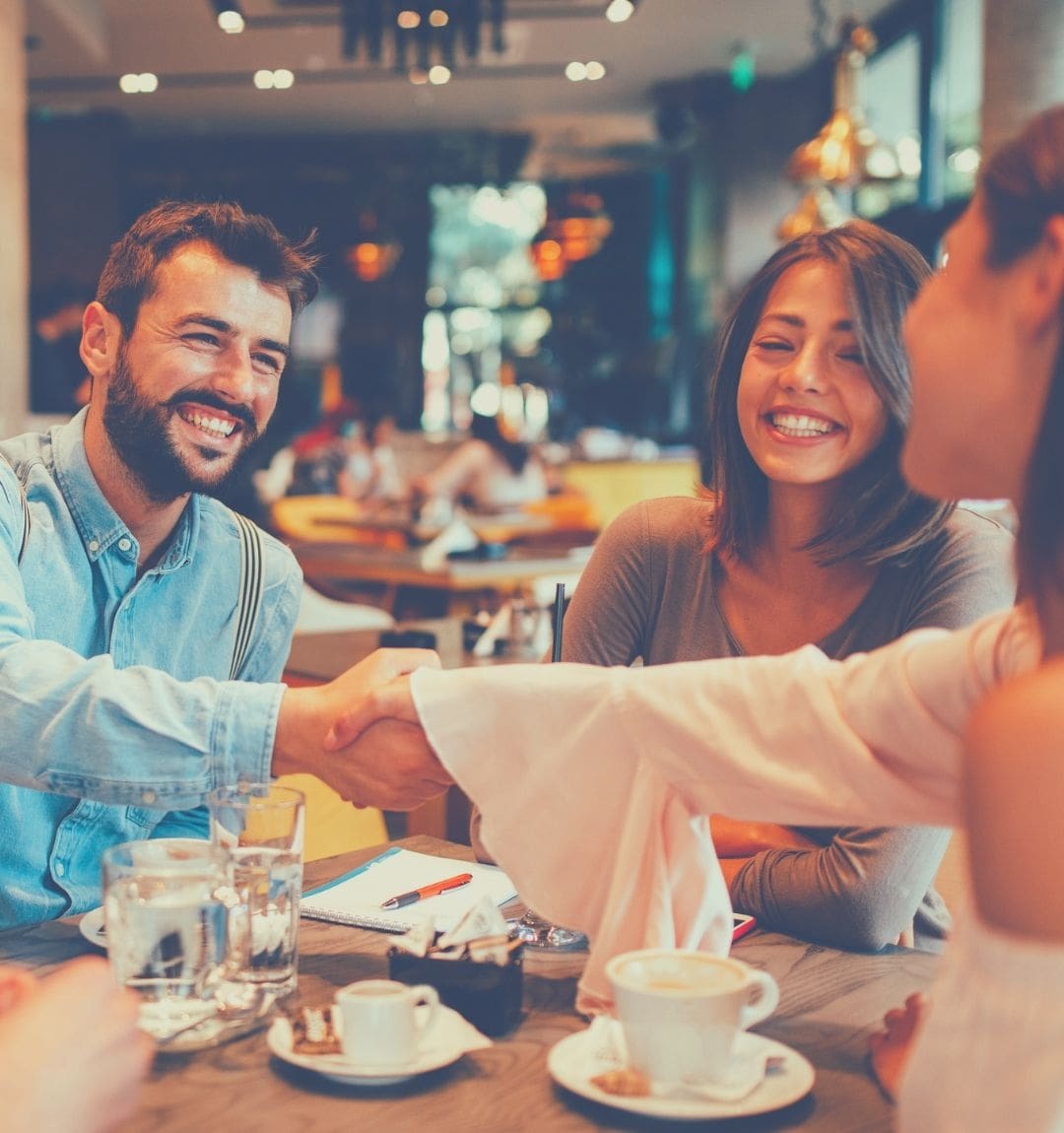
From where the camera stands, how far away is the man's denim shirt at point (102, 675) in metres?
1.37

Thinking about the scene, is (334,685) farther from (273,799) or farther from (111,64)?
(111,64)

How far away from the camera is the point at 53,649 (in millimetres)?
1446

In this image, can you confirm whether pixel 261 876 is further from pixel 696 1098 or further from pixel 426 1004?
pixel 696 1098

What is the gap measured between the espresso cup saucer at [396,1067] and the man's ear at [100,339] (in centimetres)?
119

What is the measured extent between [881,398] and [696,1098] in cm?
109

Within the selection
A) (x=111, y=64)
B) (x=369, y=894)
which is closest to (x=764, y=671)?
(x=369, y=894)

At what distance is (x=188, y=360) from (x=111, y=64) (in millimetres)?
9353

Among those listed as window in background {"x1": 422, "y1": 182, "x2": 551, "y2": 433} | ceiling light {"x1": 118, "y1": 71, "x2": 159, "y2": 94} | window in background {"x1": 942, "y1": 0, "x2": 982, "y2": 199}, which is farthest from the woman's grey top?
window in background {"x1": 422, "y1": 182, "x2": 551, "y2": 433}

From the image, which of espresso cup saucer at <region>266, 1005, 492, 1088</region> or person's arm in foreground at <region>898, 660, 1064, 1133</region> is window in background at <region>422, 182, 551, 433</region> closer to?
espresso cup saucer at <region>266, 1005, 492, 1088</region>

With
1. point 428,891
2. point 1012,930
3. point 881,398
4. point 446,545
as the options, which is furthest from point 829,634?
point 446,545

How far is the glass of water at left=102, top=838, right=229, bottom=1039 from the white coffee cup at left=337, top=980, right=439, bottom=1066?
0.46 feet

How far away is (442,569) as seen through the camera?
4.80 metres

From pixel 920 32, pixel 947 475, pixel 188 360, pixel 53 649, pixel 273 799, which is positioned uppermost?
pixel 920 32

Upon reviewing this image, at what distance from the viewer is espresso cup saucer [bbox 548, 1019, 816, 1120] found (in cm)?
96
